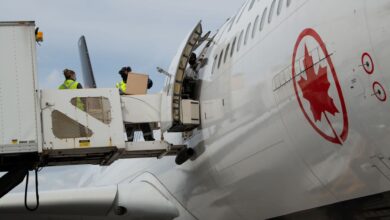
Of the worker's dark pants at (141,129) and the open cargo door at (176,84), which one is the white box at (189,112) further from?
the worker's dark pants at (141,129)

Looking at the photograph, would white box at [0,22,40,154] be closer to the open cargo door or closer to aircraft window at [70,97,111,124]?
aircraft window at [70,97,111,124]

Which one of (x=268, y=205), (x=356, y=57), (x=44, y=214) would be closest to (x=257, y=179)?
(x=268, y=205)

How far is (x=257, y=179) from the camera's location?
9.14 meters

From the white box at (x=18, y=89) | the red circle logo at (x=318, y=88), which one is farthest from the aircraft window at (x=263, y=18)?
the white box at (x=18, y=89)

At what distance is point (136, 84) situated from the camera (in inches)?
424

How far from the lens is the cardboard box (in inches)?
422

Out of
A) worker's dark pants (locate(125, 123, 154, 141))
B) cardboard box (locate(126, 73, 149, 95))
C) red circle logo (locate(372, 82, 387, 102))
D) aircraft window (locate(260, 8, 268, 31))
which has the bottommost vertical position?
worker's dark pants (locate(125, 123, 154, 141))

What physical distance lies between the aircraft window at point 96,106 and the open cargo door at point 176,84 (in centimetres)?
86

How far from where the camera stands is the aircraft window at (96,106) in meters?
9.80

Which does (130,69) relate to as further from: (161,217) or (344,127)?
(344,127)

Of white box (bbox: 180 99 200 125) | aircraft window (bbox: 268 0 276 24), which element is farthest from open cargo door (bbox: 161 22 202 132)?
aircraft window (bbox: 268 0 276 24)

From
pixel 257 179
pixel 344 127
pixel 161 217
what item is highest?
pixel 344 127

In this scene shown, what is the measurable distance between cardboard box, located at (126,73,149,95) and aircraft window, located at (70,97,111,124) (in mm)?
772

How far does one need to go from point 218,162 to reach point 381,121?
3959mm
